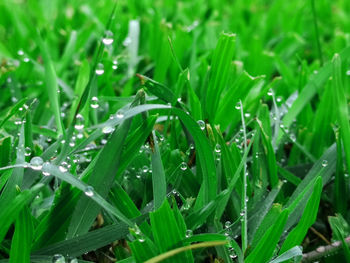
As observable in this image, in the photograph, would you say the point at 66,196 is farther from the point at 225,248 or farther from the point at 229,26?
the point at 229,26

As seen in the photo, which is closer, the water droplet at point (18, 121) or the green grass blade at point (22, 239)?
the green grass blade at point (22, 239)

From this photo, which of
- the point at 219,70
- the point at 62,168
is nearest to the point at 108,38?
the point at 219,70

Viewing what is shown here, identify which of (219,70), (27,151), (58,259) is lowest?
(58,259)

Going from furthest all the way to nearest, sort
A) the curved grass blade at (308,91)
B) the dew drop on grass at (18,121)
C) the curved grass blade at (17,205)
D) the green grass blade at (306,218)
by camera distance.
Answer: the curved grass blade at (308,91) → the dew drop on grass at (18,121) → the green grass blade at (306,218) → the curved grass blade at (17,205)

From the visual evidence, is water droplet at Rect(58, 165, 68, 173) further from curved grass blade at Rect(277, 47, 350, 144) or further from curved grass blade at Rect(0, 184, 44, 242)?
curved grass blade at Rect(277, 47, 350, 144)

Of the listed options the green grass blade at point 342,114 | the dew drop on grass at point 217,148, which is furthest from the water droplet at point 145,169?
the green grass blade at point 342,114

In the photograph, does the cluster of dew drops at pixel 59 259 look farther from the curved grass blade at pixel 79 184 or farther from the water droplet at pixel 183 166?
the water droplet at pixel 183 166

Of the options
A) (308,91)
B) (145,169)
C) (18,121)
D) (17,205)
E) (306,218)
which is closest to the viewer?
(17,205)

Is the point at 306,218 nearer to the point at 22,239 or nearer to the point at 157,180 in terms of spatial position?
the point at 157,180
